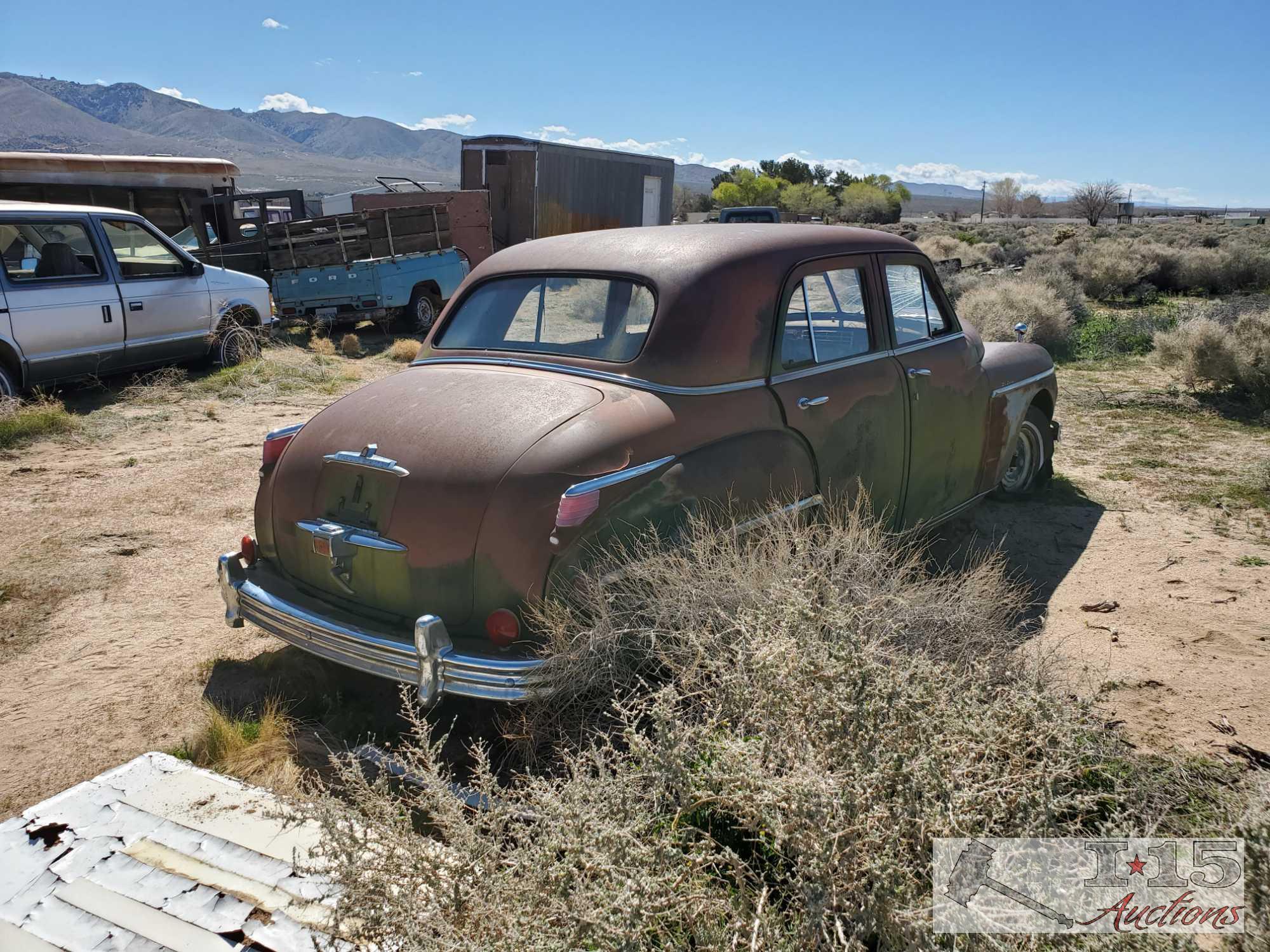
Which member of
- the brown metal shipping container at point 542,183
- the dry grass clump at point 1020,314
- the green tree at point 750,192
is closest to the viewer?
the dry grass clump at point 1020,314

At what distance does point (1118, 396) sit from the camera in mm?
9320

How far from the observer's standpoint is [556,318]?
3.89 m

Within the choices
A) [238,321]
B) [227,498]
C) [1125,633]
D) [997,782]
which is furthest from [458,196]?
[997,782]

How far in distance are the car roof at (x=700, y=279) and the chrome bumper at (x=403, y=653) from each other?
126cm

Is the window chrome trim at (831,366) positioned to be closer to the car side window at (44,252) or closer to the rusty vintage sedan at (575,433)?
the rusty vintage sedan at (575,433)

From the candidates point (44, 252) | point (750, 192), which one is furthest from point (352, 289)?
point (750, 192)

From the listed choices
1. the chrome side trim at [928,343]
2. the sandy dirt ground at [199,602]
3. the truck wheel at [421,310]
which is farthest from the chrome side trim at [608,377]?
the truck wheel at [421,310]

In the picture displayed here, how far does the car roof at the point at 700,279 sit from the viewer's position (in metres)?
3.45

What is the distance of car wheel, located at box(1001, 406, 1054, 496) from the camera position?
5.90 m

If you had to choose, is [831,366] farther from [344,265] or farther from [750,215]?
[344,265]

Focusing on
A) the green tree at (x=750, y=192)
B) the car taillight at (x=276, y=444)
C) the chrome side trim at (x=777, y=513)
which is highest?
the green tree at (x=750, y=192)

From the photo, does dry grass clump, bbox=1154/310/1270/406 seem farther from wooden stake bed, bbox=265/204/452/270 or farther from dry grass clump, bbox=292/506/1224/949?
wooden stake bed, bbox=265/204/452/270

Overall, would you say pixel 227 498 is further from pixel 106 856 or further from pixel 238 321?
pixel 238 321

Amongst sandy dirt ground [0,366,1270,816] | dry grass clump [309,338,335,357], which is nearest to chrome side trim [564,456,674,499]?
sandy dirt ground [0,366,1270,816]
